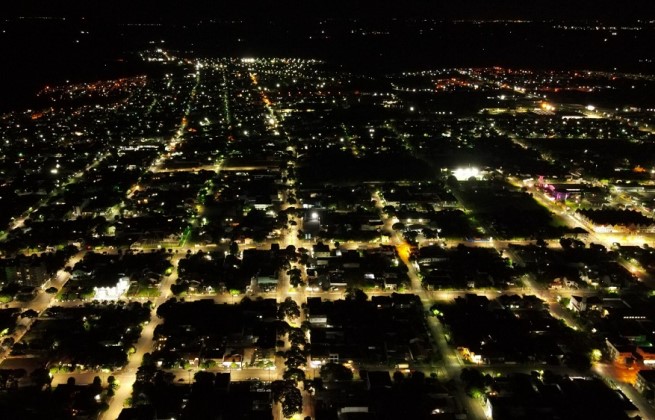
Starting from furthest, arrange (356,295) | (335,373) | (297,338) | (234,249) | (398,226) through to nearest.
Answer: (398,226) < (234,249) < (356,295) < (297,338) < (335,373)

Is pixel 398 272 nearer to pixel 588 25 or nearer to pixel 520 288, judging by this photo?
pixel 520 288

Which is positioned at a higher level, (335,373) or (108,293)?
(335,373)

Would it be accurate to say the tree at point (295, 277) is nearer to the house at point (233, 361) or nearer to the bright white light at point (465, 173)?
the house at point (233, 361)

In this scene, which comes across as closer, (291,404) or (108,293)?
(291,404)

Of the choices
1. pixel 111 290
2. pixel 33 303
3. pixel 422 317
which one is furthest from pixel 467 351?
pixel 33 303

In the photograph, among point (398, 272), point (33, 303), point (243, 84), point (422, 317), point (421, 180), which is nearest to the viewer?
point (422, 317)

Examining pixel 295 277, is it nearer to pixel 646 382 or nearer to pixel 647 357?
pixel 646 382

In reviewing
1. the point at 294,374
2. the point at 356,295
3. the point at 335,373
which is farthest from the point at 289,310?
the point at 335,373

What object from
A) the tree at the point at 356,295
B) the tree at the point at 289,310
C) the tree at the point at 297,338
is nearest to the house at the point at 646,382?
the tree at the point at 356,295

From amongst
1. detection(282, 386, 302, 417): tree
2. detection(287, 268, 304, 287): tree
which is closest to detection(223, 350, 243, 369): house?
detection(282, 386, 302, 417): tree
